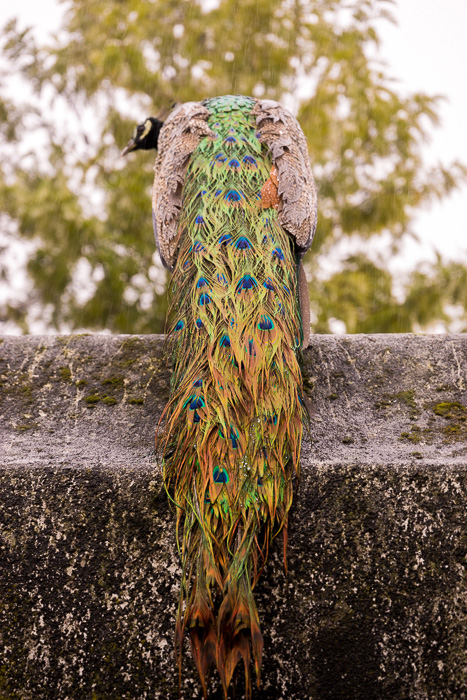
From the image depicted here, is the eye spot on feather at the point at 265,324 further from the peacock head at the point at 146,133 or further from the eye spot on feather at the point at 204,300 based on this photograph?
the peacock head at the point at 146,133

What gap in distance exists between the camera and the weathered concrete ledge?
1.87 metres

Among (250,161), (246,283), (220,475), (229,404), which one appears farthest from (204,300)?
(250,161)

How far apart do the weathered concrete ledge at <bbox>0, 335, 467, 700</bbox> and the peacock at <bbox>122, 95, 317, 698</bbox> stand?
14 cm

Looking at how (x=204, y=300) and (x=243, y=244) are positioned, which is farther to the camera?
(x=243, y=244)

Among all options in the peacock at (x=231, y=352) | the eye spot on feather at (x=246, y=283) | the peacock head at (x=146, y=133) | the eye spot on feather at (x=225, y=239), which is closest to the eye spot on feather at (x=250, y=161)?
the peacock at (x=231, y=352)

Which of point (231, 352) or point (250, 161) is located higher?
point (250, 161)

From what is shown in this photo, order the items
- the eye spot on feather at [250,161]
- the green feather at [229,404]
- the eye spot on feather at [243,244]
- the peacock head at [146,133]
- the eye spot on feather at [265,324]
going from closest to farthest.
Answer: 1. the green feather at [229,404]
2. the eye spot on feather at [265,324]
3. the eye spot on feather at [243,244]
4. the eye spot on feather at [250,161]
5. the peacock head at [146,133]

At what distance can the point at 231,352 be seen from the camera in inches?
78.2

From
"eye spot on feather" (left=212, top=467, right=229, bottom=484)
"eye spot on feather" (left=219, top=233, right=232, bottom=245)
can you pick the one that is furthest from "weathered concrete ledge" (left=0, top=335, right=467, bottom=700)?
"eye spot on feather" (left=219, top=233, right=232, bottom=245)

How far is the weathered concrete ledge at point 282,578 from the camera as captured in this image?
187 centimetres

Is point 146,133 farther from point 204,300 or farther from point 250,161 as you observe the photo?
point 204,300

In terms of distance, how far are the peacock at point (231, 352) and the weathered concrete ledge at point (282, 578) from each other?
0.14 metres

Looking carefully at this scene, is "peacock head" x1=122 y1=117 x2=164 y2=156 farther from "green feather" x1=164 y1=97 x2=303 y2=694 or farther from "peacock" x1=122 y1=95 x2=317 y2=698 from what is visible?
"green feather" x1=164 y1=97 x2=303 y2=694

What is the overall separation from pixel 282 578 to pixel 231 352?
769 millimetres
